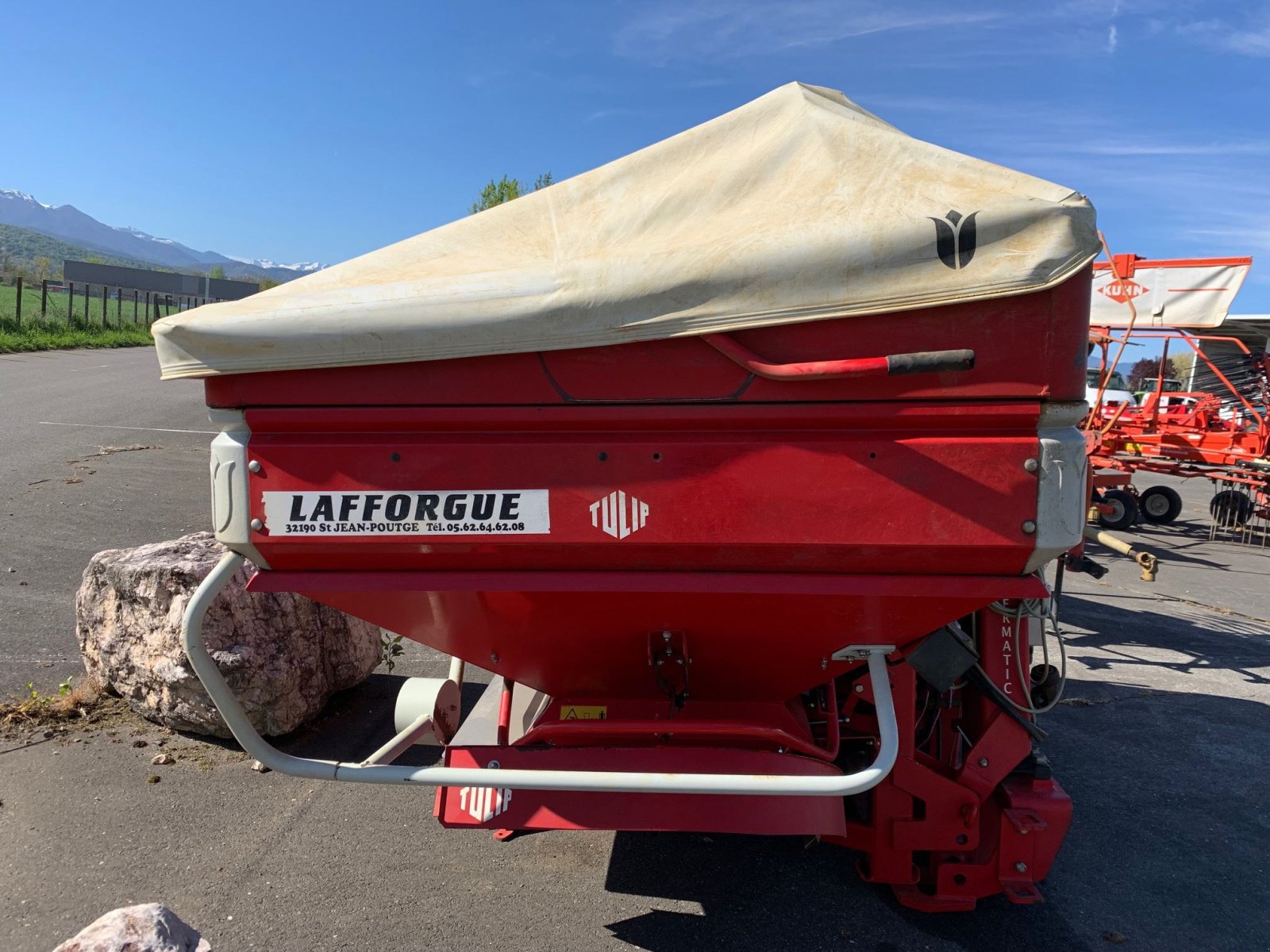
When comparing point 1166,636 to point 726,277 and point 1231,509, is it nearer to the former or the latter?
point 726,277

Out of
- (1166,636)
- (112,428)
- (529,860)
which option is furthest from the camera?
(112,428)

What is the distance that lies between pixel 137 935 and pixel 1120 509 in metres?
12.8

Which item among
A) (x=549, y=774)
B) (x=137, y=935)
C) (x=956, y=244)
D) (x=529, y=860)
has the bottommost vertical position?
(x=529, y=860)

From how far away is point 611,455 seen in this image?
2.21 metres

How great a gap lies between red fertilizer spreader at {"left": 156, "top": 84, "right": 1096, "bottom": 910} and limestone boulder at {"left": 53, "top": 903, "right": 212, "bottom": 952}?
441 millimetres

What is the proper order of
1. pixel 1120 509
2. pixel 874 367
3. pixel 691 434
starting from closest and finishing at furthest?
pixel 874 367, pixel 691 434, pixel 1120 509

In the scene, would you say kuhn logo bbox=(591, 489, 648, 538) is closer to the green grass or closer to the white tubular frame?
the white tubular frame

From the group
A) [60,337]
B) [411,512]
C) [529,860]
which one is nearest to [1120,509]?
[529,860]

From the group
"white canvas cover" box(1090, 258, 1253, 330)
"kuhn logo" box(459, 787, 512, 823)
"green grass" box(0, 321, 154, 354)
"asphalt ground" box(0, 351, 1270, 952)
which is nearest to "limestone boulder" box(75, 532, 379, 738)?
"asphalt ground" box(0, 351, 1270, 952)

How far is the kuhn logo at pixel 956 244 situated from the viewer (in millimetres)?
2109

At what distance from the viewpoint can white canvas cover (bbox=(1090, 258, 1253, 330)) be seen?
35.8 feet

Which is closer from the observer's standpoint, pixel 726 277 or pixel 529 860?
pixel 726 277

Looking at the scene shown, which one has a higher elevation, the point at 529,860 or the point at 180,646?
the point at 180,646

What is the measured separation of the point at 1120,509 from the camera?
12.0 metres
